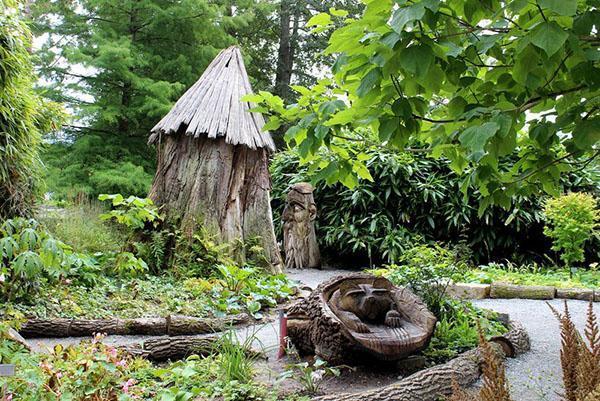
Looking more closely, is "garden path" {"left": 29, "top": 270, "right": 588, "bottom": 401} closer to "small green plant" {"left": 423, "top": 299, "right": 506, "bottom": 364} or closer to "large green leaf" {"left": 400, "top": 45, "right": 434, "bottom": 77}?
"small green plant" {"left": 423, "top": 299, "right": 506, "bottom": 364}

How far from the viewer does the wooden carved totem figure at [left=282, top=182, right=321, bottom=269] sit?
8.91 metres

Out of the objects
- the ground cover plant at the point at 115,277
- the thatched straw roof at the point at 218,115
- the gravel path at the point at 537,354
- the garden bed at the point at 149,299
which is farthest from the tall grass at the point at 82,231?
the gravel path at the point at 537,354

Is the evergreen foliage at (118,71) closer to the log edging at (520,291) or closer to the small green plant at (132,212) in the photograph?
the small green plant at (132,212)

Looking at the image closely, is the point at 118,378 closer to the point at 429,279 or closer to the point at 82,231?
the point at 429,279

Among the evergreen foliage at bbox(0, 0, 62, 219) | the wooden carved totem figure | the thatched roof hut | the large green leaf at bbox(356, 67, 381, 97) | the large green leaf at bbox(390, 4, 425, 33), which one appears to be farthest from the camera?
the wooden carved totem figure

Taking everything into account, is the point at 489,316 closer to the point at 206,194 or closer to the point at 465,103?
the point at 465,103

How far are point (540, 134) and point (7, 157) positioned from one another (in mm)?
4417

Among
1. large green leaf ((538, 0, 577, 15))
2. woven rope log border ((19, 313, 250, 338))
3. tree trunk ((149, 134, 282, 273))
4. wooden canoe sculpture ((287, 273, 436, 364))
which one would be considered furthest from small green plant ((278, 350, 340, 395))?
tree trunk ((149, 134, 282, 273))

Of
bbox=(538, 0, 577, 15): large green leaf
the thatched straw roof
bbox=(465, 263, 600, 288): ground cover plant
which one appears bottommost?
bbox=(465, 263, 600, 288): ground cover plant

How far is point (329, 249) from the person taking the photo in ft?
31.2

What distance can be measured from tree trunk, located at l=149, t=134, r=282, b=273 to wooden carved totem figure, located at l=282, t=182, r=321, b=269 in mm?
2010

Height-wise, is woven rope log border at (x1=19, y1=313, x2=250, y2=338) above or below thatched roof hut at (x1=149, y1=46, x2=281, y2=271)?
below

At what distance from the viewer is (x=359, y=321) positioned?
326cm

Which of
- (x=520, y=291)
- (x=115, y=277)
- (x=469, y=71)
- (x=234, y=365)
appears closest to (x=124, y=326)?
(x=115, y=277)
